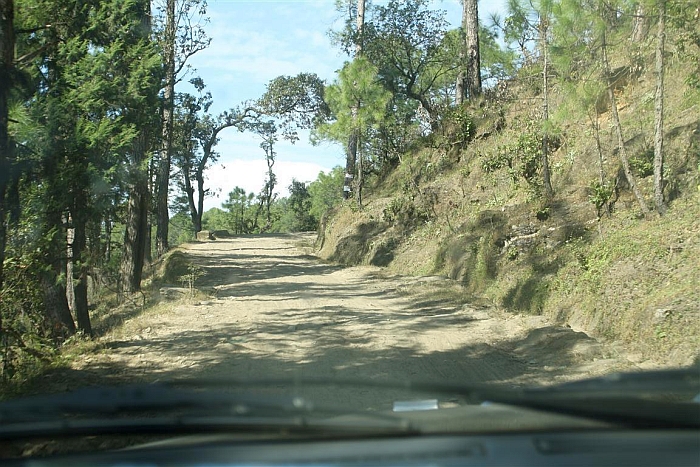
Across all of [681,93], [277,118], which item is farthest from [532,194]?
[277,118]

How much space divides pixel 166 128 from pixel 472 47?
1135 cm

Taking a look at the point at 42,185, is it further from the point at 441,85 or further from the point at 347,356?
the point at 441,85

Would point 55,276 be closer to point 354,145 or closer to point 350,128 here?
point 350,128

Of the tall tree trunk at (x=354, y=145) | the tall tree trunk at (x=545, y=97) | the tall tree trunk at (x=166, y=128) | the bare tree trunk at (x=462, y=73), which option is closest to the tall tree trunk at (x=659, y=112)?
the tall tree trunk at (x=545, y=97)

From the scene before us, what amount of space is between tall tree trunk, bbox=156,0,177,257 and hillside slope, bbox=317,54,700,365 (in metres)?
7.42

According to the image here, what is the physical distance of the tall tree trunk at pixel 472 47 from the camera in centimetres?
2373

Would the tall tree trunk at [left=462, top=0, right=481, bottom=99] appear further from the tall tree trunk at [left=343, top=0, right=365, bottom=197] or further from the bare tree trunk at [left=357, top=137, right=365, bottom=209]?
the bare tree trunk at [left=357, top=137, right=365, bottom=209]

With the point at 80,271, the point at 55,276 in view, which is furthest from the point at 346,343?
the point at 80,271

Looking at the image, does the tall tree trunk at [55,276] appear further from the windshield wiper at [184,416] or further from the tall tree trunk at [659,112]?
the tall tree trunk at [659,112]

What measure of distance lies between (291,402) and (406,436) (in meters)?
0.72

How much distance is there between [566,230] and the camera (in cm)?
1331

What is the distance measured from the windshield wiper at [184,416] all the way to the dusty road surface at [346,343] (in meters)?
3.29

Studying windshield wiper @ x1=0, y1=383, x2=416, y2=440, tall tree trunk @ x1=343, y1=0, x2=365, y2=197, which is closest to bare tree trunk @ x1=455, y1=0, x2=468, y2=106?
tall tree trunk @ x1=343, y1=0, x2=365, y2=197

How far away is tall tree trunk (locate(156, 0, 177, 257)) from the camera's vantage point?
70.0 ft
